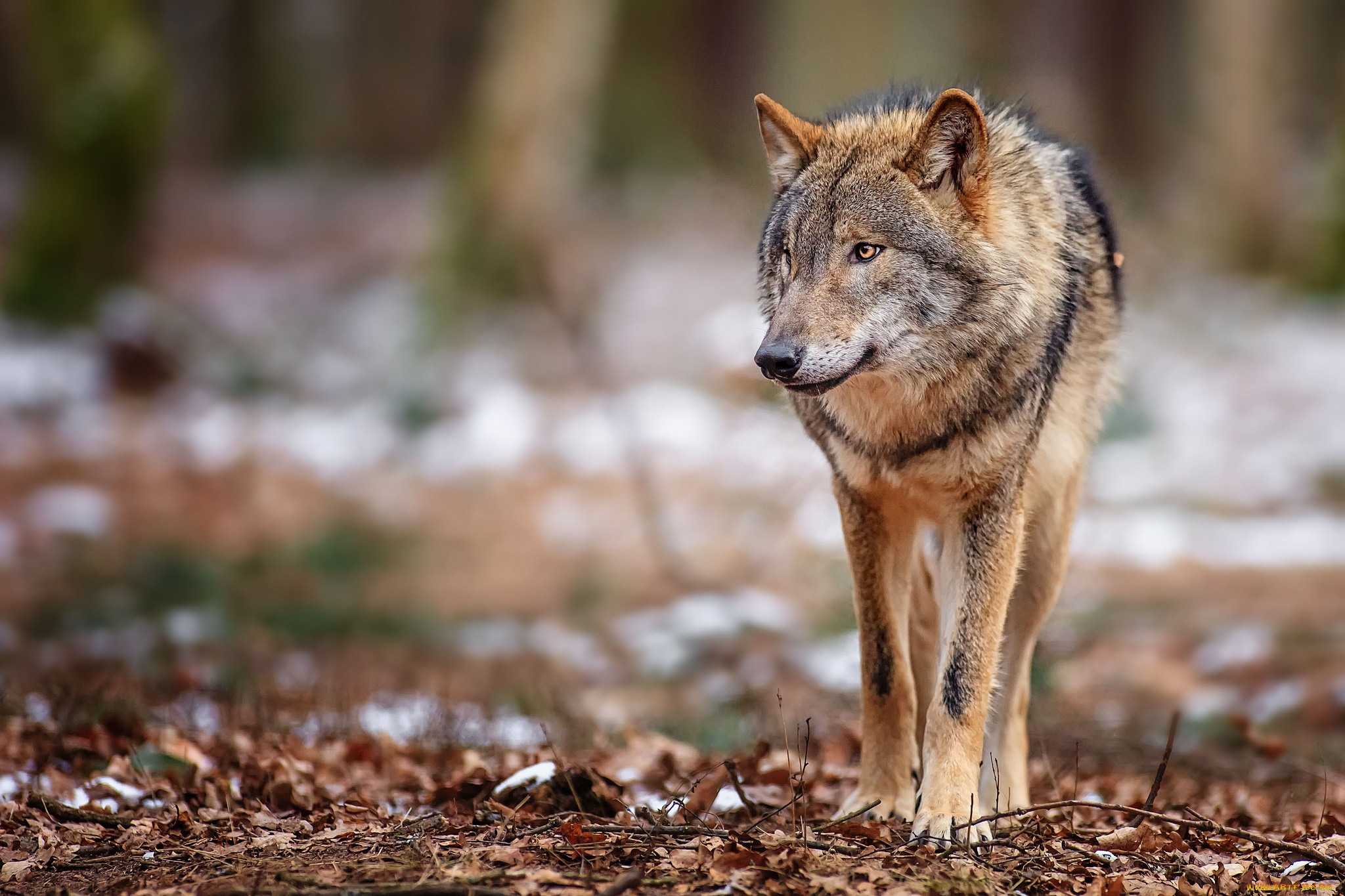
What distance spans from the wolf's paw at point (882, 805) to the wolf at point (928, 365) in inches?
0.4

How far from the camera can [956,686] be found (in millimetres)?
4535

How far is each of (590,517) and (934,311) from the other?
27.9ft

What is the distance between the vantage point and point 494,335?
15.4m

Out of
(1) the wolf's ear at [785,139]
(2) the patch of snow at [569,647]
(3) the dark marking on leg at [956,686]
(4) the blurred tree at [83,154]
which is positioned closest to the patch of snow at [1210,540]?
(2) the patch of snow at [569,647]

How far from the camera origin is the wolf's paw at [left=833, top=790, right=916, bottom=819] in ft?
15.6

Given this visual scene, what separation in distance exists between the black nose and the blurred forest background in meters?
2.21

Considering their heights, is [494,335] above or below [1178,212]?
below

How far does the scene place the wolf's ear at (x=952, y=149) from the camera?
442cm

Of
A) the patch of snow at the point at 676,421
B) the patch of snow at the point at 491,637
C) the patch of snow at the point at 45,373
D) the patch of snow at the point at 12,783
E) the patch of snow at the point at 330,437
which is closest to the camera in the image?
the patch of snow at the point at 12,783

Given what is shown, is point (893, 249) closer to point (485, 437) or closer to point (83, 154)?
point (485, 437)

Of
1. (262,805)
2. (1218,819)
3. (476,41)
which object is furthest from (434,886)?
(476,41)

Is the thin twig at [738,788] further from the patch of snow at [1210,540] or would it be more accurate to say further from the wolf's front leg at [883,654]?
the patch of snow at [1210,540]

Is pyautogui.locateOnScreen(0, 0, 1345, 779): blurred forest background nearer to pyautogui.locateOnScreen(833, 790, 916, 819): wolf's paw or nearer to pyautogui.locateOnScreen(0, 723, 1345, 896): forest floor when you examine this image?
pyautogui.locateOnScreen(0, 723, 1345, 896): forest floor

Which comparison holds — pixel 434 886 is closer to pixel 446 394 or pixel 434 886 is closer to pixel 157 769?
pixel 157 769
